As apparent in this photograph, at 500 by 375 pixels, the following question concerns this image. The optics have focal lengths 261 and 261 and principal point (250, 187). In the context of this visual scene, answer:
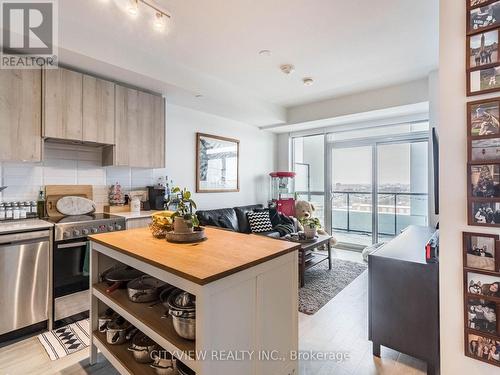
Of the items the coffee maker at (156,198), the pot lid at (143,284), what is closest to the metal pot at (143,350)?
the pot lid at (143,284)

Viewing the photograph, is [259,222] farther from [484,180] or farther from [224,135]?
[484,180]

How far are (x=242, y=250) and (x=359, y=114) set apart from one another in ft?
12.0

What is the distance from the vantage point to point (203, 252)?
1419 mm

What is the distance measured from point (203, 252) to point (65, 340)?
5.81 feet

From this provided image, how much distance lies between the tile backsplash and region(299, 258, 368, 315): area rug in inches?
98.9

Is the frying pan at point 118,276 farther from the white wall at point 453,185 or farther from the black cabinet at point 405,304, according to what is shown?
the white wall at point 453,185

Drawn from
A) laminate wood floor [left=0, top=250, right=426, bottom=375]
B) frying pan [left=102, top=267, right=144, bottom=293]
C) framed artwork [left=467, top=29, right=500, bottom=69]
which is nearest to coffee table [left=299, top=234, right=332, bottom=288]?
laminate wood floor [left=0, top=250, right=426, bottom=375]

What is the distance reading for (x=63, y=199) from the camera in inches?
110

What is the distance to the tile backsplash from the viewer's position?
2.55 meters

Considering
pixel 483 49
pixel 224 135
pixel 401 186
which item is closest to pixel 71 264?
pixel 224 135

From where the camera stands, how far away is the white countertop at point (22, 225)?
2.10 meters

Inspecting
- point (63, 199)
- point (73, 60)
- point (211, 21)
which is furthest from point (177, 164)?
point (211, 21)

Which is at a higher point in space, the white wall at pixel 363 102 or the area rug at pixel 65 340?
the white wall at pixel 363 102

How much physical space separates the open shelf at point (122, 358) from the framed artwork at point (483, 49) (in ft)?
7.84
